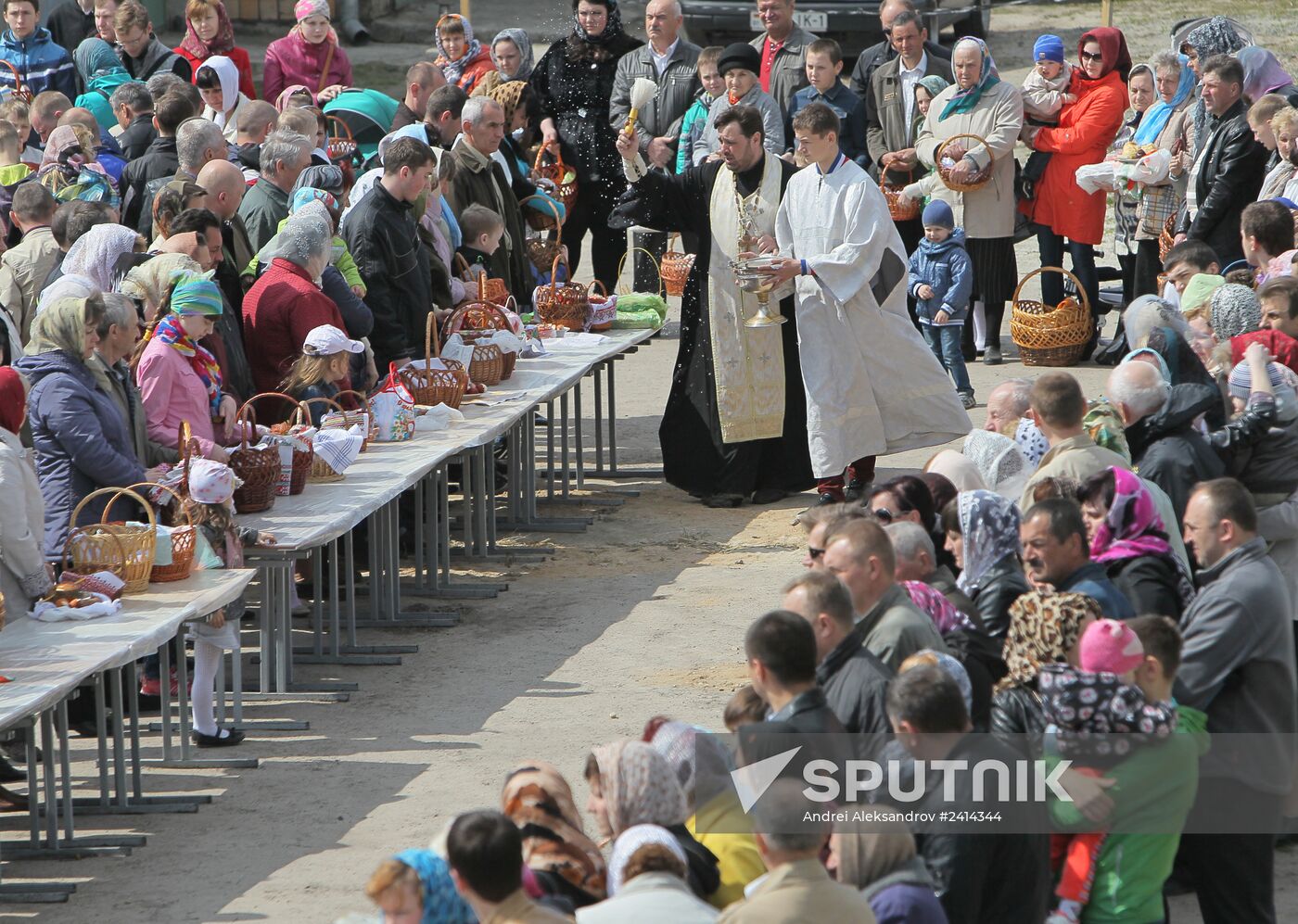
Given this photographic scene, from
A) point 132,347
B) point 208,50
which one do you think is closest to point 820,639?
point 132,347

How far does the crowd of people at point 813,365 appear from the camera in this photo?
3916 millimetres

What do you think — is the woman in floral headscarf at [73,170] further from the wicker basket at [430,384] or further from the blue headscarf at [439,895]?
the blue headscarf at [439,895]

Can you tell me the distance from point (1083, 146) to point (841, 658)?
8784 mm

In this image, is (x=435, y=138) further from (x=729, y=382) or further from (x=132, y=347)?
(x=132, y=347)

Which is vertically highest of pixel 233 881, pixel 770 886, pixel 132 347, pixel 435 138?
pixel 435 138

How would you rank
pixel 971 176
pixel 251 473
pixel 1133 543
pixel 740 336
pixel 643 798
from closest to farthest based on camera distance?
pixel 643 798 → pixel 1133 543 → pixel 251 473 → pixel 740 336 → pixel 971 176

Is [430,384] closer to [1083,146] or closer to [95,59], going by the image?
[95,59]

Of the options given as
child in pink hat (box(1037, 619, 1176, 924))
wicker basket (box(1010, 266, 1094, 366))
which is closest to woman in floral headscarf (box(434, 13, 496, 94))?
wicker basket (box(1010, 266, 1094, 366))

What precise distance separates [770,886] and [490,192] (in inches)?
289

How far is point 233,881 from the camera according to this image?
5.34 m

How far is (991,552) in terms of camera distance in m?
4.97

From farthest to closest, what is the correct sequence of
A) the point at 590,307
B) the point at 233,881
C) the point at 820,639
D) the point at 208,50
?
1. the point at 208,50
2. the point at 590,307
3. the point at 233,881
4. the point at 820,639

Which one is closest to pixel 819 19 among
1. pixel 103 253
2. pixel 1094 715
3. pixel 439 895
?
pixel 103 253

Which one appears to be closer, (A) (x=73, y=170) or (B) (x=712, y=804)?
(B) (x=712, y=804)
